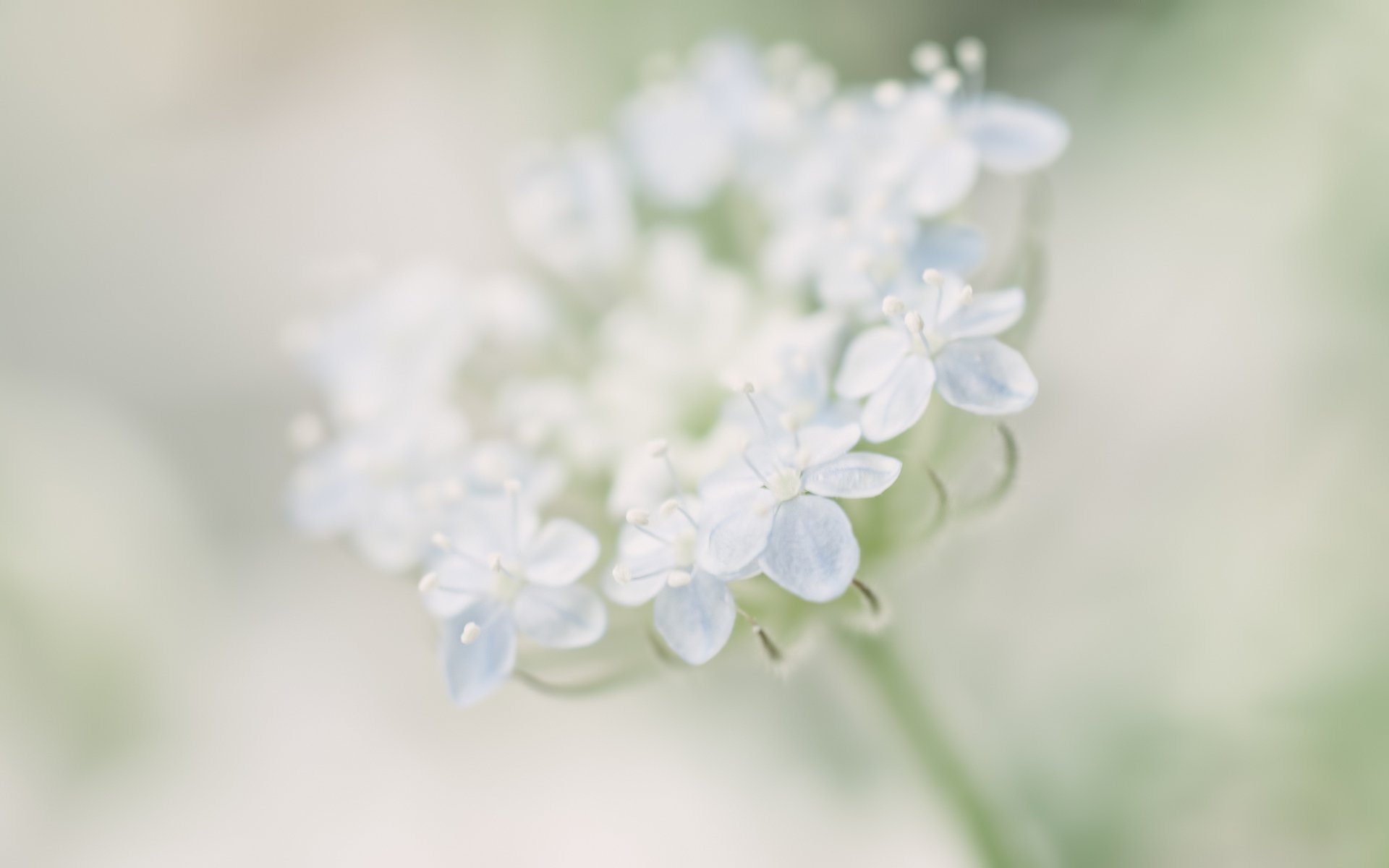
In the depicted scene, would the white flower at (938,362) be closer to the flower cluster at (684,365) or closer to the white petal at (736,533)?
the flower cluster at (684,365)

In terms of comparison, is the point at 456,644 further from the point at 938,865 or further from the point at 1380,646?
the point at 1380,646

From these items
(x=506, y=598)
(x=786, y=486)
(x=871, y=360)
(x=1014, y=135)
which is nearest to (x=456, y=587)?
(x=506, y=598)

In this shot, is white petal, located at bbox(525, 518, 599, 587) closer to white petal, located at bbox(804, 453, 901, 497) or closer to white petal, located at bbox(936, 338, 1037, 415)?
white petal, located at bbox(804, 453, 901, 497)

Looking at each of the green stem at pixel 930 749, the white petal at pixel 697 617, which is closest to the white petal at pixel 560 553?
the white petal at pixel 697 617

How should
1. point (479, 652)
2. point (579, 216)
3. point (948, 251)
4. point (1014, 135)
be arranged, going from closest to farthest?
point (479, 652), point (948, 251), point (1014, 135), point (579, 216)

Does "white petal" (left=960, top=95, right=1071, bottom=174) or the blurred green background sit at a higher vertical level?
"white petal" (left=960, top=95, right=1071, bottom=174)

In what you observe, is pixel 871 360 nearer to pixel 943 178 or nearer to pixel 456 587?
pixel 943 178

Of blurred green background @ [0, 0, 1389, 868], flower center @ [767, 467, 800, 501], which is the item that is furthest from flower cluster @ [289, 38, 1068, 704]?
blurred green background @ [0, 0, 1389, 868]
